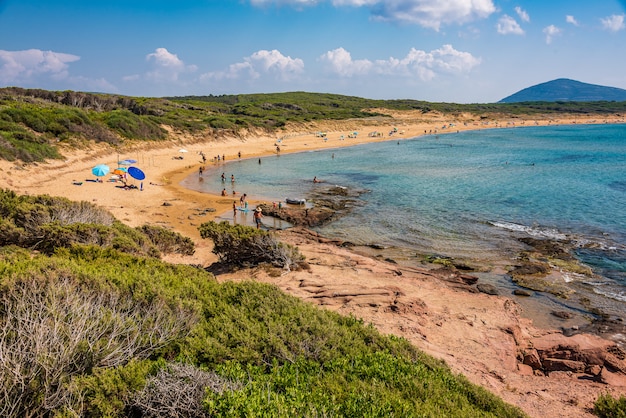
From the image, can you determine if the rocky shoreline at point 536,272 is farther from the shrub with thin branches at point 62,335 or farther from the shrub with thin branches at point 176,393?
the shrub with thin branches at point 62,335

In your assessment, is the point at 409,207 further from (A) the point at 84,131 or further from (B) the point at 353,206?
(A) the point at 84,131

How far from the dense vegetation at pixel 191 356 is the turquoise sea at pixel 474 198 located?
32.3 feet

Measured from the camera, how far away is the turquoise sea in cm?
1861

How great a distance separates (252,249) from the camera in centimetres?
1507

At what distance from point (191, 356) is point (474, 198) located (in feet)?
93.0

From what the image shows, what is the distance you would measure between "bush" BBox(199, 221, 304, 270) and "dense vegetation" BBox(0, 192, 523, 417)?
588 centimetres

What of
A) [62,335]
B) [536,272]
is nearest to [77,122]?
[62,335]

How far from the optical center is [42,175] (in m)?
29.2

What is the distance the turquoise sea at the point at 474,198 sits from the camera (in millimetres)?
18609

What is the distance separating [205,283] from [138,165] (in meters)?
33.6

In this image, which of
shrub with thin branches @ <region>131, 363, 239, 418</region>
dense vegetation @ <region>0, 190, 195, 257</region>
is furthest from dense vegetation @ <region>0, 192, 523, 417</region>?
dense vegetation @ <region>0, 190, 195, 257</region>

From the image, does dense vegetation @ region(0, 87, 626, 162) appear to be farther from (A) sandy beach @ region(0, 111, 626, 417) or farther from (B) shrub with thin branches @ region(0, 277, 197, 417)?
(B) shrub with thin branches @ region(0, 277, 197, 417)

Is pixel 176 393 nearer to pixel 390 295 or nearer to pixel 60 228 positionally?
pixel 390 295

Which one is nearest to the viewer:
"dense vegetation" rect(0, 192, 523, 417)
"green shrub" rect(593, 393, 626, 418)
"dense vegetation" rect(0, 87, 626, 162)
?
"dense vegetation" rect(0, 192, 523, 417)
